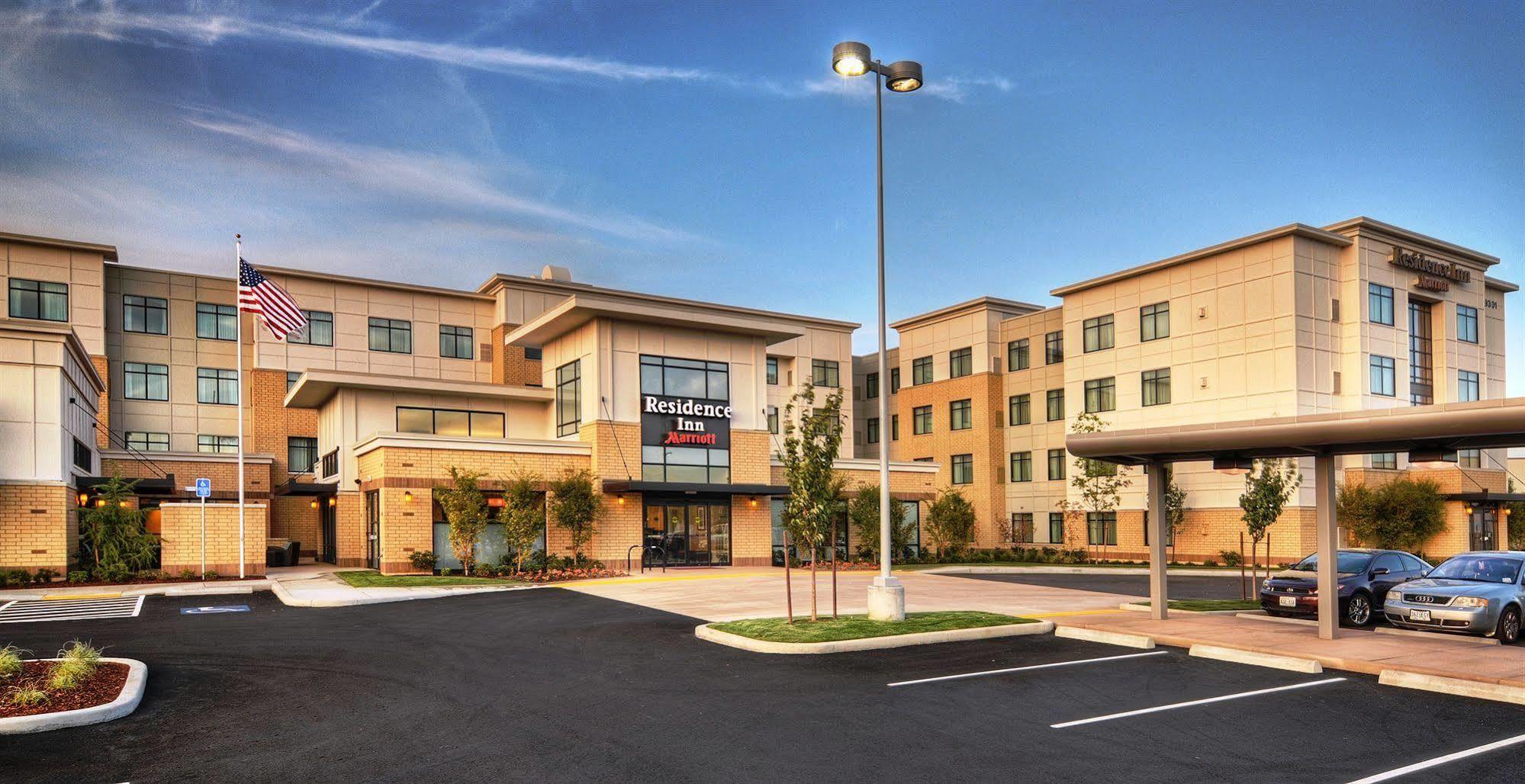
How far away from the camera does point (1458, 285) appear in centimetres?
4716

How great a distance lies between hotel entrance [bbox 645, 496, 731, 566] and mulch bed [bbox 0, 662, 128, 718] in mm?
22915

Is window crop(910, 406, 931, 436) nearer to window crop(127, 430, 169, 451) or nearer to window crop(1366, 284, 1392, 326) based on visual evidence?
window crop(1366, 284, 1392, 326)

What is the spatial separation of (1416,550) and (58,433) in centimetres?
4932

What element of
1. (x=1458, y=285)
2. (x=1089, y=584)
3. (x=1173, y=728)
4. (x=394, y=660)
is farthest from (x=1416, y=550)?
(x=394, y=660)

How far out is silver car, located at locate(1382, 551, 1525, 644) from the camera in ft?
54.0

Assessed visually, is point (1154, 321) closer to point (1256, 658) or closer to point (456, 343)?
point (456, 343)

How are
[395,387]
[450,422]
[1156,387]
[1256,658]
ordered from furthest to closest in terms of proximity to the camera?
[1156,387]
[450,422]
[395,387]
[1256,658]

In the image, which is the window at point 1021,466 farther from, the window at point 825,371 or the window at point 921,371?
Result: the window at point 825,371

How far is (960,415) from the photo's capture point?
5888cm

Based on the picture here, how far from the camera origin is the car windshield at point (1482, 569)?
1755cm

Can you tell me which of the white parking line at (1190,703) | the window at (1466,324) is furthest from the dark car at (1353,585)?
the window at (1466,324)

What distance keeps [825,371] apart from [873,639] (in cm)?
4342

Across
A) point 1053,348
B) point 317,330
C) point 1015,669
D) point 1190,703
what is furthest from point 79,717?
point 1053,348

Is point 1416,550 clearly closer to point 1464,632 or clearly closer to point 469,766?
point 1464,632
